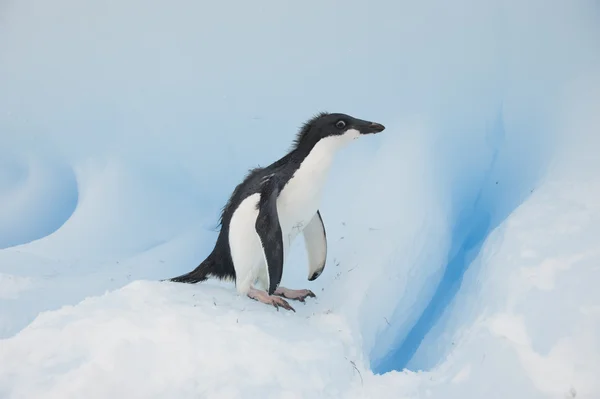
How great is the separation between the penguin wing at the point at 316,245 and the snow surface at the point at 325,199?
5.5 inches

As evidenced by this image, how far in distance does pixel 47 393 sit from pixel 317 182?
186cm

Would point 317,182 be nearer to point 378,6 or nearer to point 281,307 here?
point 281,307

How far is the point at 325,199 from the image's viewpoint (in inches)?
195

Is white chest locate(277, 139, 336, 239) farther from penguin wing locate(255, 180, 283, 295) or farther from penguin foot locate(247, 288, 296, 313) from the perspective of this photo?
penguin foot locate(247, 288, 296, 313)

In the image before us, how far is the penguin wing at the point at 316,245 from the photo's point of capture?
3.60m

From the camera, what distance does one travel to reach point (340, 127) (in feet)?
10.7

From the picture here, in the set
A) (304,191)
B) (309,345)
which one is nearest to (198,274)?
(304,191)

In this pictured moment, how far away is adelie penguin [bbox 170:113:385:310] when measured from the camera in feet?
9.70

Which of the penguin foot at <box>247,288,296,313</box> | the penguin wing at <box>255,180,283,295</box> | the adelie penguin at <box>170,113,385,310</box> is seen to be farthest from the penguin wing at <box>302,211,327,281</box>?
the penguin wing at <box>255,180,283,295</box>

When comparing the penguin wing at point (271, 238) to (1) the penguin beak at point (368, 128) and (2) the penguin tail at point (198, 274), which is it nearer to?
(2) the penguin tail at point (198, 274)

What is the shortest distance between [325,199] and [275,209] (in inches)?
79.5

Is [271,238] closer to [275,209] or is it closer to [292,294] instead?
[275,209]

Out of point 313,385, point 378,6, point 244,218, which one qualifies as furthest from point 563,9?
point 313,385

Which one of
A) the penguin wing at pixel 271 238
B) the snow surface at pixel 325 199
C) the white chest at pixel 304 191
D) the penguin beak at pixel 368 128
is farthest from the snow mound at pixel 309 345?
the penguin beak at pixel 368 128
